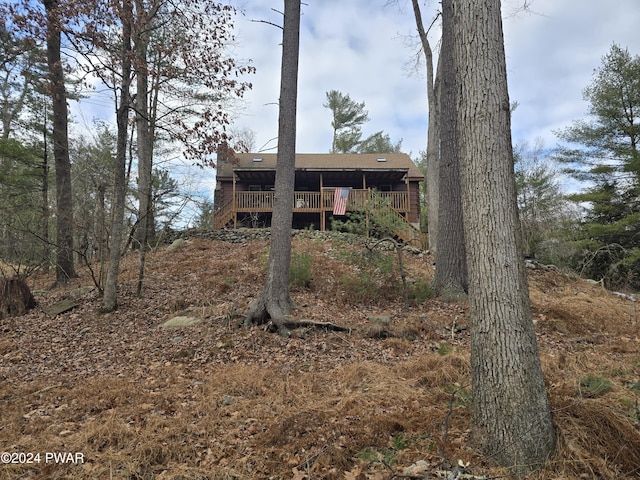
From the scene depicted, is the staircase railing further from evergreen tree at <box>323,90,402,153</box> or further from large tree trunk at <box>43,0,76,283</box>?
evergreen tree at <box>323,90,402,153</box>

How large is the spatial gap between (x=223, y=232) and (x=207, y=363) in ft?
33.0

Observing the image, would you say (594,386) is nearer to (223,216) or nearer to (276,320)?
(276,320)

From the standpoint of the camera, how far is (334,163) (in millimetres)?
18625

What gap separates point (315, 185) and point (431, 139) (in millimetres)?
7683

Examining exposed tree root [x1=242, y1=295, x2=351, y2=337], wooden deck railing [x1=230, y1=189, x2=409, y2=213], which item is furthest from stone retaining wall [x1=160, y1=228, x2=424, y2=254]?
exposed tree root [x1=242, y1=295, x2=351, y2=337]

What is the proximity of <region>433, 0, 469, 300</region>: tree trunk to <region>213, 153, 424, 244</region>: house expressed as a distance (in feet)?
26.5

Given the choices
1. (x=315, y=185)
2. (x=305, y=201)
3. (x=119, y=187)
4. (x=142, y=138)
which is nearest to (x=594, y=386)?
(x=119, y=187)

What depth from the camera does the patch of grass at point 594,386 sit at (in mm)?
2678

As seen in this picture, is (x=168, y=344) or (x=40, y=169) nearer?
(x=168, y=344)

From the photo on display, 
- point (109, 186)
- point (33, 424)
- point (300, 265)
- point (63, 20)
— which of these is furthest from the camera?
point (109, 186)

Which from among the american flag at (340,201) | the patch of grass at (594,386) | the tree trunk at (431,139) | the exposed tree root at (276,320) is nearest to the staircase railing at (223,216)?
the american flag at (340,201)

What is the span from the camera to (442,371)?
11.6 ft

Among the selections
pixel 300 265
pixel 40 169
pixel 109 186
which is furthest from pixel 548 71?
pixel 40 169

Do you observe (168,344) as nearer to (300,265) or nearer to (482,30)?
(300,265)
